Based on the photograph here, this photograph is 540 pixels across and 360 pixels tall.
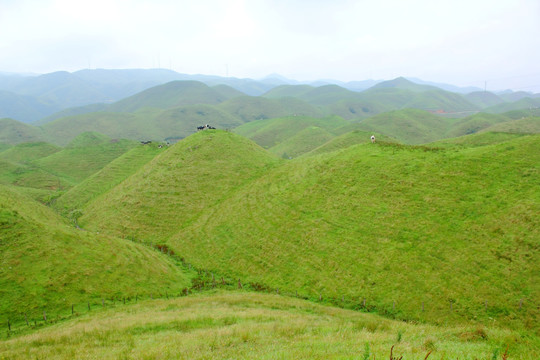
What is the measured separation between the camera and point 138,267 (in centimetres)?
3272

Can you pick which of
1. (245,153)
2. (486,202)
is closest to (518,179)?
(486,202)

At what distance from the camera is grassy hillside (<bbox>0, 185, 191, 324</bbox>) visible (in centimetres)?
2508

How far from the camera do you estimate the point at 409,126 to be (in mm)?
177625

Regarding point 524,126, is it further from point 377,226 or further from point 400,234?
point 400,234

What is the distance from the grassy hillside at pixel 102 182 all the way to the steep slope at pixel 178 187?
234 inches

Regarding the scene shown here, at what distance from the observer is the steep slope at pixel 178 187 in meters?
48.8

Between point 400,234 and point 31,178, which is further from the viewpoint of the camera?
point 31,178

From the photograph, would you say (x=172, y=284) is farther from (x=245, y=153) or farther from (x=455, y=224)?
(x=245, y=153)

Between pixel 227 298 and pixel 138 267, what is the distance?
11609 mm

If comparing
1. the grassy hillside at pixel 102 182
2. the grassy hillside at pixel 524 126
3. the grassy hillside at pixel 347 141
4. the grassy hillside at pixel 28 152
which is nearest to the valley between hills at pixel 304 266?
the grassy hillside at pixel 102 182

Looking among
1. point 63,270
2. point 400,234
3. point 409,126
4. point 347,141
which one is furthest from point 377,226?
point 409,126

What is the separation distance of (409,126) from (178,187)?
161 metres

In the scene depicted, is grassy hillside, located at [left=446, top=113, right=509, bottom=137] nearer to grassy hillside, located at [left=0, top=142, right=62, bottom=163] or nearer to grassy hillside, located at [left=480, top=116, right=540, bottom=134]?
grassy hillside, located at [left=480, top=116, right=540, bottom=134]

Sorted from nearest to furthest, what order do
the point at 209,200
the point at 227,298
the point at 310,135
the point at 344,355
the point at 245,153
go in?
1. the point at 344,355
2. the point at 227,298
3. the point at 209,200
4. the point at 245,153
5. the point at 310,135
